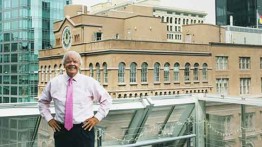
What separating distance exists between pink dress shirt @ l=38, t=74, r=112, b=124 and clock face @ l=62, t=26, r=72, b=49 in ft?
120

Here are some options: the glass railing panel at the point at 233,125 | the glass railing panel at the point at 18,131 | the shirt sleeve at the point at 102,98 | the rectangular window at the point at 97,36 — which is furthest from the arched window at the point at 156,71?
the shirt sleeve at the point at 102,98

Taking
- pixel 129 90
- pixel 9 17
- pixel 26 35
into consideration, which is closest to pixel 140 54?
pixel 129 90

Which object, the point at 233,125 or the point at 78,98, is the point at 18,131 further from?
the point at 233,125

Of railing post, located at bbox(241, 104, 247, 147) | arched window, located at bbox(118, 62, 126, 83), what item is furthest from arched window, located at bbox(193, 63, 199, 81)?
railing post, located at bbox(241, 104, 247, 147)

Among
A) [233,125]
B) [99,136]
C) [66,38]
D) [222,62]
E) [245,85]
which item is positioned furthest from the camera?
[245,85]

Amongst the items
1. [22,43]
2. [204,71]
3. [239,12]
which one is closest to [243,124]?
[204,71]

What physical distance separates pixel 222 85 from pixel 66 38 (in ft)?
56.6

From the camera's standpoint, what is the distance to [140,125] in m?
5.44

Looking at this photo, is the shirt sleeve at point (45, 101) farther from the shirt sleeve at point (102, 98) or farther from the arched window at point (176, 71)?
the arched window at point (176, 71)

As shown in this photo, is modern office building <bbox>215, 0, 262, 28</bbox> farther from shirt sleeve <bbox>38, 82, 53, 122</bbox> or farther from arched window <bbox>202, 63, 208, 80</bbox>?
shirt sleeve <bbox>38, 82, 53, 122</bbox>

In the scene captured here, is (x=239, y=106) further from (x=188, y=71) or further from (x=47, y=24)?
(x=47, y=24)

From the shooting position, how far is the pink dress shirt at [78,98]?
124 inches

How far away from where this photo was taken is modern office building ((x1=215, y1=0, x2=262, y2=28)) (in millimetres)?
69438

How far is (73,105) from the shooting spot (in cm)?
313
